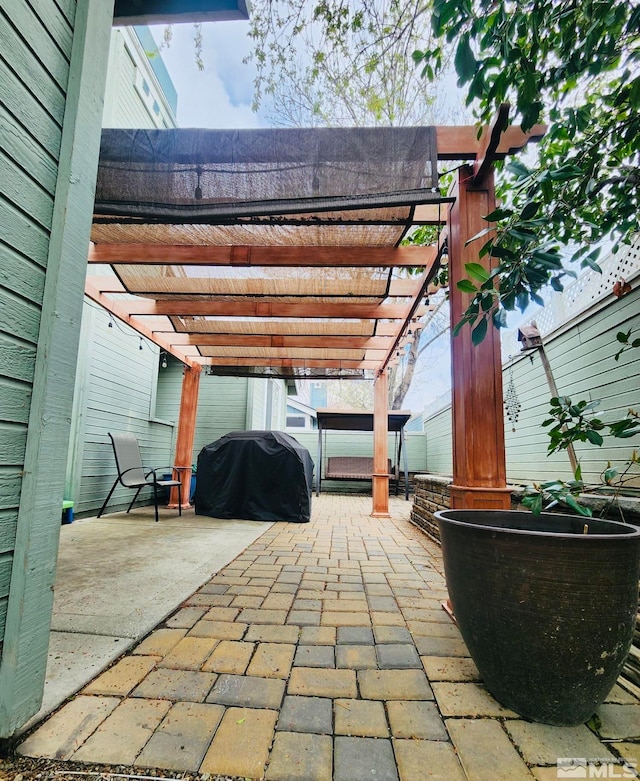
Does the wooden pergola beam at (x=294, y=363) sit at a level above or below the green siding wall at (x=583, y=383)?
above

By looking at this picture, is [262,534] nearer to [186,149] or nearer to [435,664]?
[435,664]

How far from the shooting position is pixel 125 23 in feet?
5.35

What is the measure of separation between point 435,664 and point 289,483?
358 cm

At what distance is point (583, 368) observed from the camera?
3.10 m

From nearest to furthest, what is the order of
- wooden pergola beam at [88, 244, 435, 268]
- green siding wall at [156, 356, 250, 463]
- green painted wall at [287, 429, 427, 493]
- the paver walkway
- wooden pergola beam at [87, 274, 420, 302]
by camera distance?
the paver walkway → wooden pergola beam at [88, 244, 435, 268] → wooden pergola beam at [87, 274, 420, 302] → green siding wall at [156, 356, 250, 463] → green painted wall at [287, 429, 427, 493]

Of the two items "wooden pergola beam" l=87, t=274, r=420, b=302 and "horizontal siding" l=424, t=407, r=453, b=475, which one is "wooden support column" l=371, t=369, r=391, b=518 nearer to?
"horizontal siding" l=424, t=407, r=453, b=475

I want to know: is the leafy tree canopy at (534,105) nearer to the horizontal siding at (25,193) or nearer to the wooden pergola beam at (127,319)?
the horizontal siding at (25,193)

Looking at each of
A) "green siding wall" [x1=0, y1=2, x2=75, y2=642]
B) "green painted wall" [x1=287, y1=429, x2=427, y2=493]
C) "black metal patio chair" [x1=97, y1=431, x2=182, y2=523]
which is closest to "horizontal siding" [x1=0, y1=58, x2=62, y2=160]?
"green siding wall" [x1=0, y1=2, x2=75, y2=642]

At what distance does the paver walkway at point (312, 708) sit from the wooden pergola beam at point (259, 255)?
2322 millimetres

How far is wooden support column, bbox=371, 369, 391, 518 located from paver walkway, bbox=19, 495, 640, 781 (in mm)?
3485

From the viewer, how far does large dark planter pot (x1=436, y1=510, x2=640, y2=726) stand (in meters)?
1.07

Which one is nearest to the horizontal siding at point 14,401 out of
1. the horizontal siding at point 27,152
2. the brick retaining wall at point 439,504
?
the horizontal siding at point 27,152

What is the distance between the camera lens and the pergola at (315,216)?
1930 millimetres

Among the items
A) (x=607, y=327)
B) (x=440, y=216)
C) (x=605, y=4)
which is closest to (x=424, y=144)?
(x=440, y=216)
